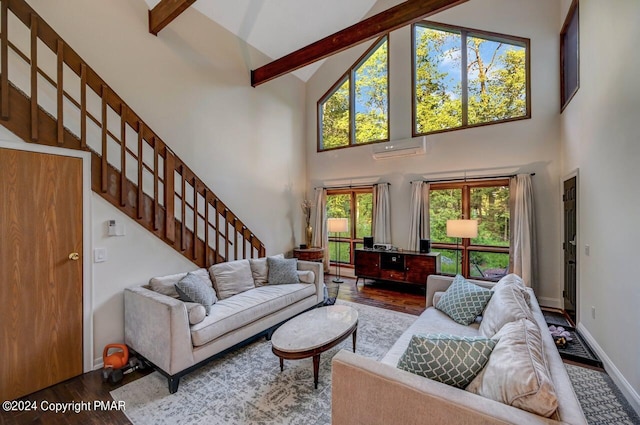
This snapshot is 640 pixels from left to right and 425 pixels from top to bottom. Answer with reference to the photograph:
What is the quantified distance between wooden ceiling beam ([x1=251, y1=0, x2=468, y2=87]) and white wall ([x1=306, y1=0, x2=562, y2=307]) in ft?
6.08

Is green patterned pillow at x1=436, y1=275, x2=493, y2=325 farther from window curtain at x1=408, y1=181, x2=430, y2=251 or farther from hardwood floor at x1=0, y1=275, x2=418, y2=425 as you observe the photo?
hardwood floor at x1=0, y1=275, x2=418, y2=425

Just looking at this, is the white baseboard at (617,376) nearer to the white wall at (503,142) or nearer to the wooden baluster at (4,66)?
the white wall at (503,142)

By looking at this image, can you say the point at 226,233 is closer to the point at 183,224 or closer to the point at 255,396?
the point at 183,224

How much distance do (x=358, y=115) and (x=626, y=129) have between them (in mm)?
4509

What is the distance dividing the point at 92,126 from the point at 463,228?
4917 mm

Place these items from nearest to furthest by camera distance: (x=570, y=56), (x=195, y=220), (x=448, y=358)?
(x=448, y=358)
(x=195, y=220)
(x=570, y=56)

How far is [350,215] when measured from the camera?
252 inches

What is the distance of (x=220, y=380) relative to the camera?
2.51 meters

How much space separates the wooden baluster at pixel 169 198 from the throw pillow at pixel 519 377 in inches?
131

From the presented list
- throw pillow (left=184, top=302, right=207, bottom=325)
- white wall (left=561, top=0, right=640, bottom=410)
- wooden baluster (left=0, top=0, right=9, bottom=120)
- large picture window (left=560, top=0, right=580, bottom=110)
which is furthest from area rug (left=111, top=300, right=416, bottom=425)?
large picture window (left=560, top=0, right=580, bottom=110)

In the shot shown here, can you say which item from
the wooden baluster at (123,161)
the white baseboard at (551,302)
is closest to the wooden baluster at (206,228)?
the wooden baluster at (123,161)

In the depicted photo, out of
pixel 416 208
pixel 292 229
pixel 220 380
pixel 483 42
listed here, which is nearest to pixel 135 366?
pixel 220 380

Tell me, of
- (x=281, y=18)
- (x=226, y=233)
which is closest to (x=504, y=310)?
(x=226, y=233)

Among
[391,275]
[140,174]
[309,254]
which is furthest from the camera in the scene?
[309,254]
